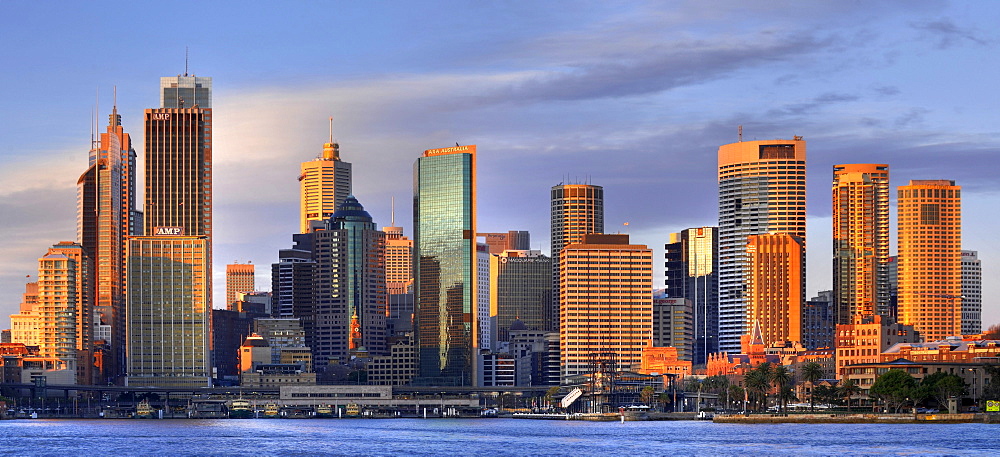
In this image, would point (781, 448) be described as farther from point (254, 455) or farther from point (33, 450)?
point (33, 450)

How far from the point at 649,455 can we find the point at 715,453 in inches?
271

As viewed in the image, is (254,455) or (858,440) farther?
(858,440)

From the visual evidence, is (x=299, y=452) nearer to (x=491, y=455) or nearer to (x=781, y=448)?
(x=491, y=455)

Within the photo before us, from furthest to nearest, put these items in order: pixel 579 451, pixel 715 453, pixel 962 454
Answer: pixel 579 451
pixel 715 453
pixel 962 454

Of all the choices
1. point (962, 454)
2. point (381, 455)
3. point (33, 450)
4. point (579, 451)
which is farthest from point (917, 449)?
point (33, 450)

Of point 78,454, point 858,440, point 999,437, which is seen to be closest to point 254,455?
point 78,454

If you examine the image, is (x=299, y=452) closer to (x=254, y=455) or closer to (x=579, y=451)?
(x=254, y=455)

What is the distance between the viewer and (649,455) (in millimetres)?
178625

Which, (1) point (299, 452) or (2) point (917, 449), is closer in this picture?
(2) point (917, 449)

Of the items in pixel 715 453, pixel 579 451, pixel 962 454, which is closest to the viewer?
pixel 962 454

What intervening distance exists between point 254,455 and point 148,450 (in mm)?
23599

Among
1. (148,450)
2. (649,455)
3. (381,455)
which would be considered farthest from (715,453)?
(148,450)

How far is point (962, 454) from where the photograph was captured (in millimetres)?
164750

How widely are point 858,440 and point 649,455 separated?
29.6m
